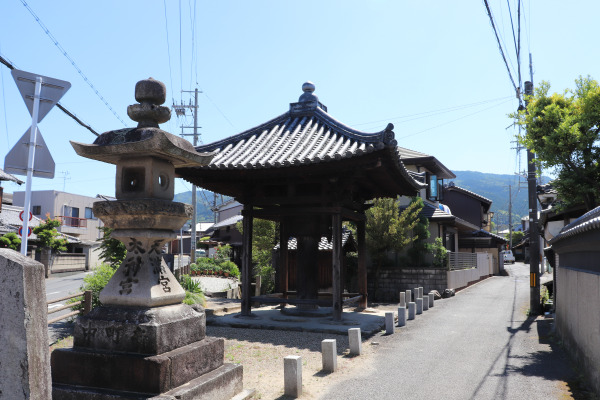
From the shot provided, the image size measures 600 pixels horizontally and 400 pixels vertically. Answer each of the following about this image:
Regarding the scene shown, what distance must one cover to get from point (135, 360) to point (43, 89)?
3.88 meters

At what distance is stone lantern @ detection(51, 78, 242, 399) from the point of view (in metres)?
4.89

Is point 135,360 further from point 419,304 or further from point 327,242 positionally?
point 327,242

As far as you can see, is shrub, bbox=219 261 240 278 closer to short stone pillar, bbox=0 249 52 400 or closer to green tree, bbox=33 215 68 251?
green tree, bbox=33 215 68 251

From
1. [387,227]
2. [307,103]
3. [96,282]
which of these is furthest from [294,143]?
[387,227]

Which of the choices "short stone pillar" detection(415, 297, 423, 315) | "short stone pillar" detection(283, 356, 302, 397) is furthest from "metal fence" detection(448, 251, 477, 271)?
"short stone pillar" detection(283, 356, 302, 397)

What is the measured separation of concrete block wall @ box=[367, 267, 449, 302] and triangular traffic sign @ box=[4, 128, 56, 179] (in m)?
17.9

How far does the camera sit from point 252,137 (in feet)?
44.7

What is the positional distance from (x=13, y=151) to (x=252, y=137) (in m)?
8.54

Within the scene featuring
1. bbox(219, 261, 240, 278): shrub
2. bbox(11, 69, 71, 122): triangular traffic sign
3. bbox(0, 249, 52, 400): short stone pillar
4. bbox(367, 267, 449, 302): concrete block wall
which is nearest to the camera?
bbox(0, 249, 52, 400): short stone pillar

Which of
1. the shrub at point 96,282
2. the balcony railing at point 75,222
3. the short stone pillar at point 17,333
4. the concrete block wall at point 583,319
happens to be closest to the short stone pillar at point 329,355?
the concrete block wall at point 583,319

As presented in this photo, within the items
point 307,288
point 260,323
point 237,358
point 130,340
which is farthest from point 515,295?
point 130,340

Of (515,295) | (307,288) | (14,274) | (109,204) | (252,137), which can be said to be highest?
(252,137)

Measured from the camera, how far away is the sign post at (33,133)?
5480mm

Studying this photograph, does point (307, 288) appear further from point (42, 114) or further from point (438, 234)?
point (438, 234)
